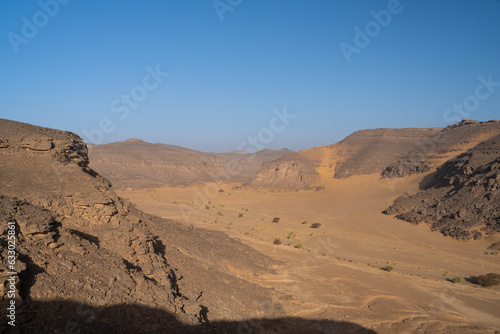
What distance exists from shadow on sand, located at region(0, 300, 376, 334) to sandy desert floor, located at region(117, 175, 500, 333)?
3.07 metres

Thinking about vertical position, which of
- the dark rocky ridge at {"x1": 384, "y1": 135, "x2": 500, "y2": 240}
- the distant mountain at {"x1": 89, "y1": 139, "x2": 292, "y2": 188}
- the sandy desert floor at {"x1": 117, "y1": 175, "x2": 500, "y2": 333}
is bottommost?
the sandy desert floor at {"x1": 117, "y1": 175, "x2": 500, "y2": 333}

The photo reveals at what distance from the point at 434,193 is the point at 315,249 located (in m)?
16.9

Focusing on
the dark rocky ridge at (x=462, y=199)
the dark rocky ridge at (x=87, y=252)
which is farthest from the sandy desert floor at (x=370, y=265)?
the dark rocky ridge at (x=87, y=252)

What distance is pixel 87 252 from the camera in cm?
671

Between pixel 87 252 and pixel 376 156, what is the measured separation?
4706cm

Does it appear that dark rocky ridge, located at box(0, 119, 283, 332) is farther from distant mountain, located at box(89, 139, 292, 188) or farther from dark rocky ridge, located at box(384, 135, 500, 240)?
distant mountain, located at box(89, 139, 292, 188)

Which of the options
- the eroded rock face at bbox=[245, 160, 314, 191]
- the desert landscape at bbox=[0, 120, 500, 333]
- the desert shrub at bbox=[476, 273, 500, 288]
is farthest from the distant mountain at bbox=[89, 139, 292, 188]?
the desert shrub at bbox=[476, 273, 500, 288]

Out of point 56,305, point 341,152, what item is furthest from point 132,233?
point 341,152

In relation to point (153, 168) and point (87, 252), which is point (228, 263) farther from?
point (153, 168)

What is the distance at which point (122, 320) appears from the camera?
5.80 m

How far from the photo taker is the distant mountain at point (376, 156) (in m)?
40.8

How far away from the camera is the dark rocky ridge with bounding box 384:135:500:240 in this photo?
74.8 ft

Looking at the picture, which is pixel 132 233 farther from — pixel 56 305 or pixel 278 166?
pixel 278 166

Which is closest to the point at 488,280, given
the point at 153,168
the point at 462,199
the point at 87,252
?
the point at 462,199
